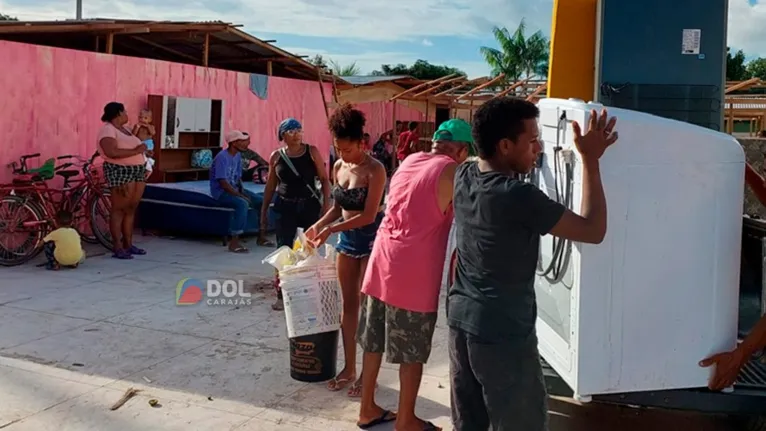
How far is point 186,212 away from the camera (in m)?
9.80

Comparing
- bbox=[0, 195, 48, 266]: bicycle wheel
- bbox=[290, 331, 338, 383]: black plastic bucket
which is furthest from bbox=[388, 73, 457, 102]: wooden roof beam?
bbox=[290, 331, 338, 383]: black plastic bucket

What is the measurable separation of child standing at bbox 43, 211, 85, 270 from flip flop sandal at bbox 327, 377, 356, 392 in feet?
14.2

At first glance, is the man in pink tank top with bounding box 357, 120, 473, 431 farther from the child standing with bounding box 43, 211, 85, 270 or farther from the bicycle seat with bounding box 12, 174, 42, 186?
the bicycle seat with bounding box 12, 174, 42, 186

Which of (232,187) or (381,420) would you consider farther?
(232,187)

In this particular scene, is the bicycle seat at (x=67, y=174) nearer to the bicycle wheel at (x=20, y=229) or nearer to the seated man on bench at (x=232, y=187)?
the bicycle wheel at (x=20, y=229)

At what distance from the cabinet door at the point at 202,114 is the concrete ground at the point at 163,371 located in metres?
4.80

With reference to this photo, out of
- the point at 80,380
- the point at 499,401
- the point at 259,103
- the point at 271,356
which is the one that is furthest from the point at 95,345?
the point at 259,103

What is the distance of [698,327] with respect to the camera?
292cm

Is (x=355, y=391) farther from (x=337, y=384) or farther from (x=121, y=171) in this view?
(x=121, y=171)

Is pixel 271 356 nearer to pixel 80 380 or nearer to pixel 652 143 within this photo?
pixel 80 380

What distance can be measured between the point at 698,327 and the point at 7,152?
7949 mm

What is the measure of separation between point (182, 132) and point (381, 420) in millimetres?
8330

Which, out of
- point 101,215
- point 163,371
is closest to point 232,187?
point 101,215

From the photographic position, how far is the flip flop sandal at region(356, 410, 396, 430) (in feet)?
13.5
